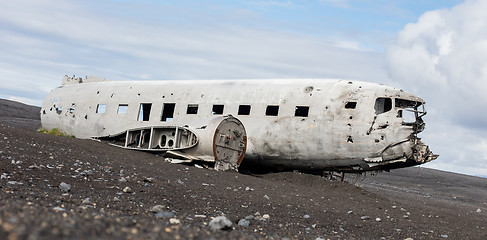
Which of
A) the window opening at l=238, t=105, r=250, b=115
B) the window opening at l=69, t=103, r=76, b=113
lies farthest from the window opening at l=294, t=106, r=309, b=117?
the window opening at l=69, t=103, r=76, b=113

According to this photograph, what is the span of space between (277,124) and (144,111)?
6.37 meters

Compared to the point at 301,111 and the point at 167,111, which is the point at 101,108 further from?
the point at 301,111

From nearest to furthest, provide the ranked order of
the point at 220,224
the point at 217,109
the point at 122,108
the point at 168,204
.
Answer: the point at 220,224 < the point at 168,204 < the point at 217,109 < the point at 122,108

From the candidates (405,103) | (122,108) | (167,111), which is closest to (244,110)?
(167,111)

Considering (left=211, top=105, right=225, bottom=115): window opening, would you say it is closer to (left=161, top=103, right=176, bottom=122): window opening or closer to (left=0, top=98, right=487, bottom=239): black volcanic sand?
(left=161, top=103, right=176, bottom=122): window opening

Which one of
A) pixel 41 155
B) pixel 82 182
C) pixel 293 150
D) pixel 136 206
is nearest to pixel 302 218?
pixel 136 206

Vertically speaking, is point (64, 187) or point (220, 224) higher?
point (220, 224)

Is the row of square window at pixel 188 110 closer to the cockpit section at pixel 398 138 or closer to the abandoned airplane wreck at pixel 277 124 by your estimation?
the abandoned airplane wreck at pixel 277 124

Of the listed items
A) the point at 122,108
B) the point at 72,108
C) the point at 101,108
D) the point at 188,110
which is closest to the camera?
the point at 188,110

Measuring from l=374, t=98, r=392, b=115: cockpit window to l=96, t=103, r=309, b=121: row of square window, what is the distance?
2276mm

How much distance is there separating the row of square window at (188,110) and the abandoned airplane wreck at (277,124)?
0.12 feet

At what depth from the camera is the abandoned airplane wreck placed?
14.7m

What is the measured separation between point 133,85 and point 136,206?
1462cm

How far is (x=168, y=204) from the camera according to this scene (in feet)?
25.2
